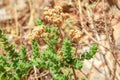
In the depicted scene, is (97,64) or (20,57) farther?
(97,64)

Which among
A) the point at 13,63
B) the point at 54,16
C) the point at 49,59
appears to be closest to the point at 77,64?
the point at 49,59

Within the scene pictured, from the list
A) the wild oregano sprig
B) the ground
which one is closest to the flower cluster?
the ground

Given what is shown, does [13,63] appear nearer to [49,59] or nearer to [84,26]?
[49,59]

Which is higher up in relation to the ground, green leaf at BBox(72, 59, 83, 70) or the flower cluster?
the flower cluster

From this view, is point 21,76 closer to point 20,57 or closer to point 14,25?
point 20,57

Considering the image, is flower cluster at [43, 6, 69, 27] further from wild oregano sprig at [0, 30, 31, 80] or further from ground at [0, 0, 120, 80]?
wild oregano sprig at [0, 30, 31, 80]

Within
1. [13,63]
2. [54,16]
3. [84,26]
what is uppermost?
[54,16]

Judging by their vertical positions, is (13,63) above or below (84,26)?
below

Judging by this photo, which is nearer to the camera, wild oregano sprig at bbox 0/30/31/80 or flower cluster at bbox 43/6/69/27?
flower cluster at bbox 43/6/69/27

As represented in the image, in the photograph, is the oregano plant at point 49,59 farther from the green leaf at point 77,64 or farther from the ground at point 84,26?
the ground at point 84,26

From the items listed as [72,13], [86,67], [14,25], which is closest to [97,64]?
[86,67]

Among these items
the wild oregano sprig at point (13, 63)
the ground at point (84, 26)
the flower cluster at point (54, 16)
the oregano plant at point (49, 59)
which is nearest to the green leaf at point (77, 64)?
the oregano plant at point (49, 59)
